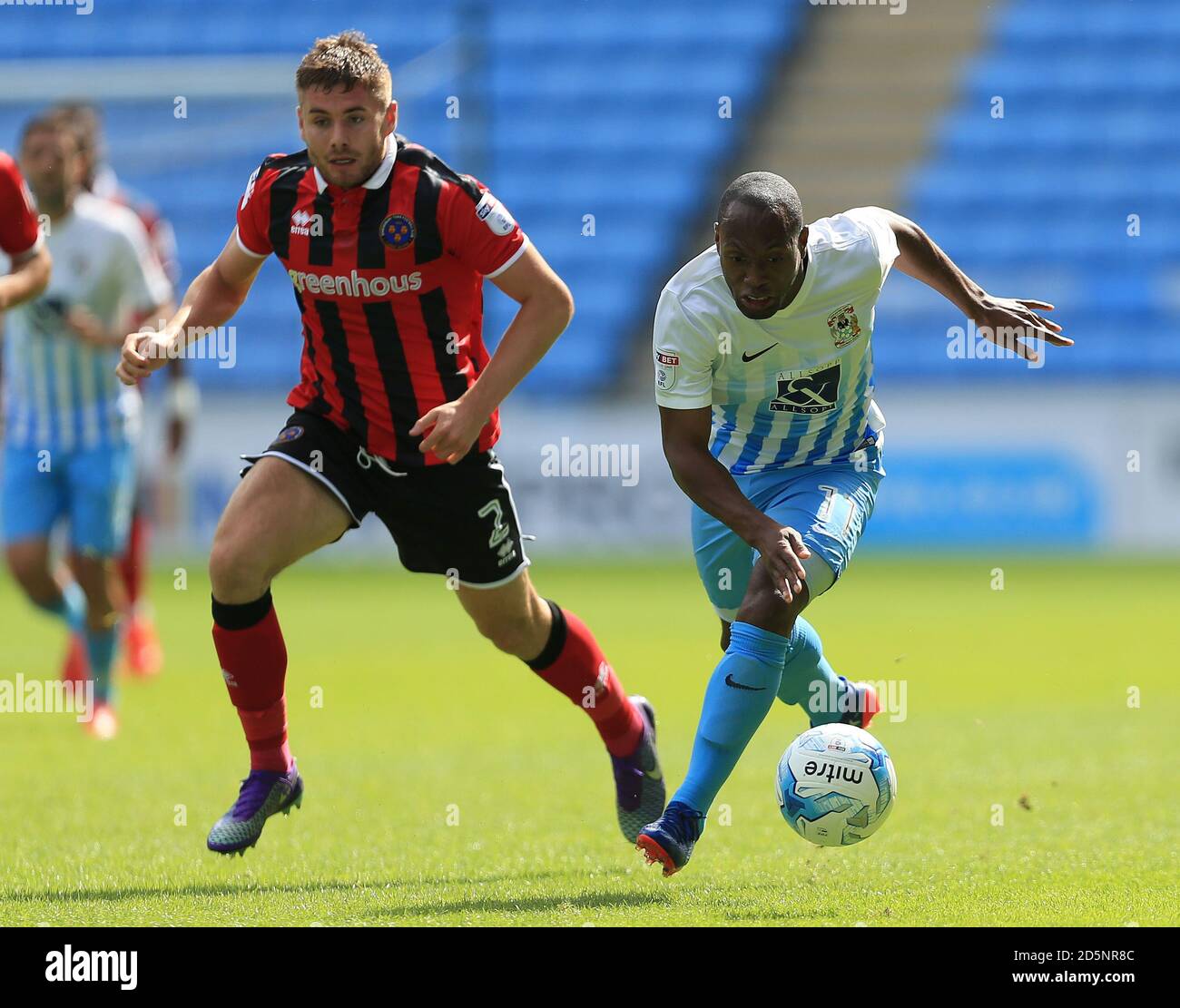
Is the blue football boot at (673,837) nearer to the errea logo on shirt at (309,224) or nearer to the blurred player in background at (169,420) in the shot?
the errea logo on shirt at (309,224)

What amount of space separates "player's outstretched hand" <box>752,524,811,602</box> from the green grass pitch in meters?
0.82

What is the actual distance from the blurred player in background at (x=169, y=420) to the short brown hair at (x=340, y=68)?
12.1 feet

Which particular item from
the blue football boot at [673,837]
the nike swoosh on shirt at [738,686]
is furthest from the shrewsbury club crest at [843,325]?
the blue football boot at [673,837]

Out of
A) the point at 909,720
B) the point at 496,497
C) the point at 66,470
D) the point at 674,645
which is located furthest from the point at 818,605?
the point at 496,497

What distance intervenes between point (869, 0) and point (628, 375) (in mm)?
6580

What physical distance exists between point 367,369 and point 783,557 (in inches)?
60.4

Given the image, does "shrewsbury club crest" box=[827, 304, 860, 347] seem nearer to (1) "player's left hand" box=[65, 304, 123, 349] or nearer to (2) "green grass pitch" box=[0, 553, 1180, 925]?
(2) "green grass pitch" box=[0, 553, 1180, 925]

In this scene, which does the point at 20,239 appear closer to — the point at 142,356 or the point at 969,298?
the point at 142,356

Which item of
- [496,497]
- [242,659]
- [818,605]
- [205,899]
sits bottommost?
[818,605]

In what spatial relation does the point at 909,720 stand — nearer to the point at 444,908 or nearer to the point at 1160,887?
the point at 1160,887

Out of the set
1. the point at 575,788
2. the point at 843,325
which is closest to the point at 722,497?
the point at 843,325

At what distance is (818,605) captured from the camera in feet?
44.5

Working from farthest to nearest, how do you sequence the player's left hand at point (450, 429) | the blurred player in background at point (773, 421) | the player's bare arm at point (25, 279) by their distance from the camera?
the player's bare arm at point (25, 279)
the player's left hand at point (450, 429)
the blurred player in background at point (773, 421)

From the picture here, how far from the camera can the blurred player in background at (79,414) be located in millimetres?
8547
